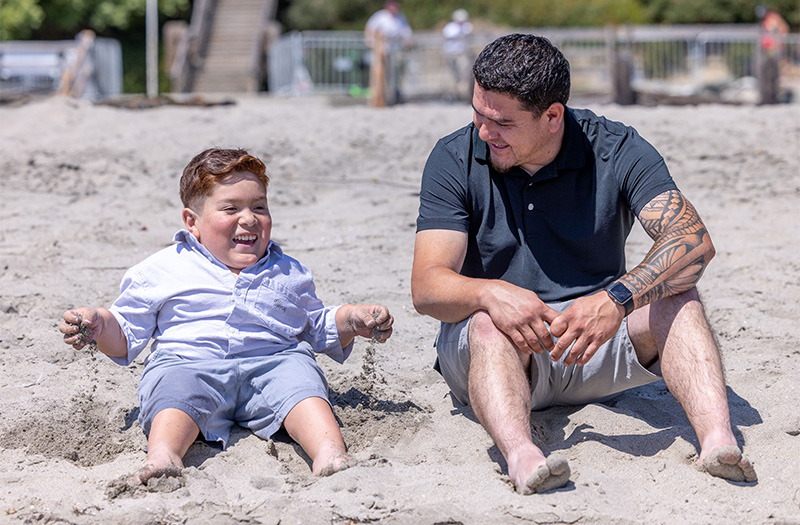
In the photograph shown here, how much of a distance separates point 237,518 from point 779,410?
1.95 metres

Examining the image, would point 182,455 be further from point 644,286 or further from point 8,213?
point 8,213

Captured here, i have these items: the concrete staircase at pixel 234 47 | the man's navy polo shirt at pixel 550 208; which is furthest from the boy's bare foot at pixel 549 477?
the concrete staircase at pixel 234 47

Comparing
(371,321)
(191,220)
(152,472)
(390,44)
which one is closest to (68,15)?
(390,44)

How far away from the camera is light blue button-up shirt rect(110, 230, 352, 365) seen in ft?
9.81

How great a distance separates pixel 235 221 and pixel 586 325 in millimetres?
1277

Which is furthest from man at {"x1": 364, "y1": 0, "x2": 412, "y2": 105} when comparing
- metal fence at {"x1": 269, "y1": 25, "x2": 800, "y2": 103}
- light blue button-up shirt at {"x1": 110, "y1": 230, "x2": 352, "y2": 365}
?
light blue button-up shirt at {"x1": 110, "y1": 230, "x2": 352, "y2": 365}

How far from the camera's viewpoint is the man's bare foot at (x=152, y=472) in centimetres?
252

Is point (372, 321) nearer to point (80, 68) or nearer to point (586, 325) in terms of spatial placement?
point (586, 325)

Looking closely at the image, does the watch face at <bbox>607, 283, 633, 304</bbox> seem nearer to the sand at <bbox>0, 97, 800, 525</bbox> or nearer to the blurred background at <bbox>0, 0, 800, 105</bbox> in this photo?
the sand at <bbox>0, 97, 800, 525</bbox>

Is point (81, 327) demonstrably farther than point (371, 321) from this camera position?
No

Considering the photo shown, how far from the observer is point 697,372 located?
264 centimetres

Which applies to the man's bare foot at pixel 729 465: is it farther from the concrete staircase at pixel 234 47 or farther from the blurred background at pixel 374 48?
the concrete staircase at pixel 234 47

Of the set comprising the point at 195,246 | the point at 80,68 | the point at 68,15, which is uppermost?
the point at 68,15

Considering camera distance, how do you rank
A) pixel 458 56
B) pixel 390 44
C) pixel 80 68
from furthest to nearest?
1. pixel 80 68
2. pixel 390 44
3. pixel 458 56
